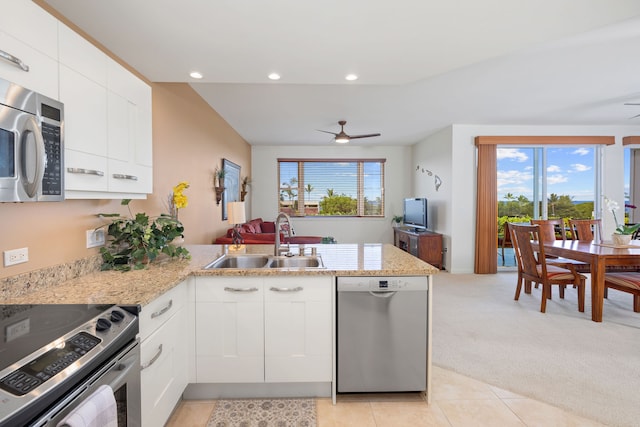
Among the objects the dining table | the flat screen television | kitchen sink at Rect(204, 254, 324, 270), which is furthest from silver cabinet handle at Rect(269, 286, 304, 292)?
the flat screen television

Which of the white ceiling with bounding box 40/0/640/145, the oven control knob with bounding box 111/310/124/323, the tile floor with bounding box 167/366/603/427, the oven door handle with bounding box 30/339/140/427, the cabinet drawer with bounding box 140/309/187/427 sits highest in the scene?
the white ceiling with bounding box 40/0/640/145

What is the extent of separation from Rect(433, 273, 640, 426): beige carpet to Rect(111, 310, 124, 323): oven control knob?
2270 millimetres

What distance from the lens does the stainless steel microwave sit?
1024mm

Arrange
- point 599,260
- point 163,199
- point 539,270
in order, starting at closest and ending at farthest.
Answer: point 163,199, point 599,260, point 539,270

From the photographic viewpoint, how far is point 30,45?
45.4 inches

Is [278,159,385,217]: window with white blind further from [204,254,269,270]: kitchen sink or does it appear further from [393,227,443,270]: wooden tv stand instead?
[204,254,269,270]: kitchen sink

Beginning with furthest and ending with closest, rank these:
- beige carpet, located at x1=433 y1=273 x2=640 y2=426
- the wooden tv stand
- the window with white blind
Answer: the window with white blind
the wooden tv stand
beige carpet, located at x1=433 y1=273 x2=640 y2=426

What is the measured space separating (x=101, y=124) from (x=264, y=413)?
6.21 feet

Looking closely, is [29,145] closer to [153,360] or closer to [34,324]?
[34,324]

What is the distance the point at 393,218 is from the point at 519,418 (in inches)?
214

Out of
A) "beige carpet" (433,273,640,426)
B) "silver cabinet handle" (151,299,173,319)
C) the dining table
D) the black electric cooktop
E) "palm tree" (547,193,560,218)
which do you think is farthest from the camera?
"palm tree" (547,193,560,218)

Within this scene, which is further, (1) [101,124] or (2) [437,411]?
(2) [437,411]

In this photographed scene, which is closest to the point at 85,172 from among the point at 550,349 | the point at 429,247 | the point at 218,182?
the point at 218,182

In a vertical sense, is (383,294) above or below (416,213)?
below
